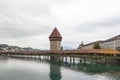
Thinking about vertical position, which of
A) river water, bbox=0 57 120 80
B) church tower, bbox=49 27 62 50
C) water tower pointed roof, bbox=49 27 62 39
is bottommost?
river water, bbox=0 57 120 80

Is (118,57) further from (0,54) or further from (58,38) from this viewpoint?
(0,54)

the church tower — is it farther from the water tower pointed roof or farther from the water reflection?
the water reflection

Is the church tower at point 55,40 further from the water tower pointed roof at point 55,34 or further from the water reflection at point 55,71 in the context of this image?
the water reflection at point 55,71

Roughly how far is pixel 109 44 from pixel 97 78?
50571 mm

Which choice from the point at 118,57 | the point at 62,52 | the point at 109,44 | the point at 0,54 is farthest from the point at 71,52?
the point at 0,54

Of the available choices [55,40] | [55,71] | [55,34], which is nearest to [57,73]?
[55,71]

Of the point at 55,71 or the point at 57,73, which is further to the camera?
the point at 55,71

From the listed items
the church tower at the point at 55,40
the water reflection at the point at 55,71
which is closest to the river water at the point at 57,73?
the water reflection at the point at 55,71

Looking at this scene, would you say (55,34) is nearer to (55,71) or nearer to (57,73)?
(55,71)

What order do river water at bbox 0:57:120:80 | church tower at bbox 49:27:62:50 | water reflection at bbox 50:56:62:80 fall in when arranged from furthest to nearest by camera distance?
1. church tower at bbox 49:27:62:50
2. water reflection at bbox 50:56:62:80
3. river water at bbox 0:57:120:80

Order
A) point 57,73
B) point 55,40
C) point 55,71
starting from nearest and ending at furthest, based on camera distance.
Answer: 1. point 57,73
2. point 55,71
3. point 55,40

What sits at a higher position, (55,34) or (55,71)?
(55,34)

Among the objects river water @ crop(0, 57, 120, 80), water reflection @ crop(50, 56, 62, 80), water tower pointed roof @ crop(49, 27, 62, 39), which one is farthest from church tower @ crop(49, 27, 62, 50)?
river water @ crop(0, 57, 120, 80)

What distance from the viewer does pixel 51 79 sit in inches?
870
